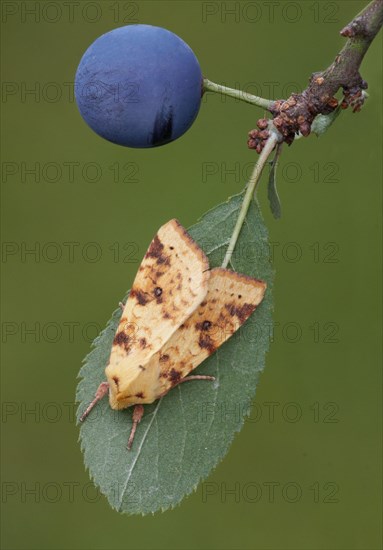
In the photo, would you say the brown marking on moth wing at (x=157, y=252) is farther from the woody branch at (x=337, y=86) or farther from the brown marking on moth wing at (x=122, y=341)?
the woody branch at (x=337, y=86)

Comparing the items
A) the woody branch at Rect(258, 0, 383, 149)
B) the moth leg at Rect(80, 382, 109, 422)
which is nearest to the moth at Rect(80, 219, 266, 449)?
the moth leg at Rect(80, 382, 109, 422)

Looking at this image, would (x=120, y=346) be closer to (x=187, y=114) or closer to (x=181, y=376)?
(x=181, y=376)

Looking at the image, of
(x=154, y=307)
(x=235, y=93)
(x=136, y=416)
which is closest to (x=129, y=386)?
(x=136, y=416)

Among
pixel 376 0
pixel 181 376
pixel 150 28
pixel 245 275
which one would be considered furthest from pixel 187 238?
pixel 376 0

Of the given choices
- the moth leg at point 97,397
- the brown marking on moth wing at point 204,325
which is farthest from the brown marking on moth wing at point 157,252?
the moth leg at point 97,397

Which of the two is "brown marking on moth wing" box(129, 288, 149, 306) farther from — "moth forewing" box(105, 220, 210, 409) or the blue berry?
the blue berry
